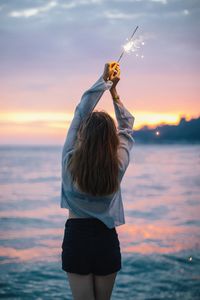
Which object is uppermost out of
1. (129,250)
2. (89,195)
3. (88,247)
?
(89,195)

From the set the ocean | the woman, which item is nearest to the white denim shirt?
the woman

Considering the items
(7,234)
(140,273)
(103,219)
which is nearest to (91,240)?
(103,219)

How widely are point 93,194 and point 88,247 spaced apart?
33cm

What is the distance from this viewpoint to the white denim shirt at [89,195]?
97.4 inches

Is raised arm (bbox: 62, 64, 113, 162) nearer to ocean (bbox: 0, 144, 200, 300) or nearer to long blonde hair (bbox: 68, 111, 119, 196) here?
long blonde hair (bbox: 68, 111, 119, 196)

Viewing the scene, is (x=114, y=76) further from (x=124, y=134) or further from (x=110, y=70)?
(x=124, y=134)

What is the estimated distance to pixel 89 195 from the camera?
246 centimetres

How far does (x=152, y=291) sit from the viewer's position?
6.02m

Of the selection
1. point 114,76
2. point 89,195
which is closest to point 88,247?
point 89,195

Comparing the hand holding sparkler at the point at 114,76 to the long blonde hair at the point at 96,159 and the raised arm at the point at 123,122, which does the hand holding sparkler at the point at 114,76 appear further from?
the long blonde hair at the point at 96,159

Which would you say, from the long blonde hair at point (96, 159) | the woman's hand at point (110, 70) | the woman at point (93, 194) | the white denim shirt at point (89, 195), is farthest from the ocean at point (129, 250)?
the woman's hand at point (110, 70)

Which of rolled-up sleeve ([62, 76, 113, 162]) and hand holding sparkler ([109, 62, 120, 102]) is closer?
rolled-up sleeve ([62, 76, 113, 162])

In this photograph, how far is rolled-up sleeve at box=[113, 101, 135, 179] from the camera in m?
2.54

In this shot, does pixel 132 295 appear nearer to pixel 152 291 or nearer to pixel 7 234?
pixel 152 291
